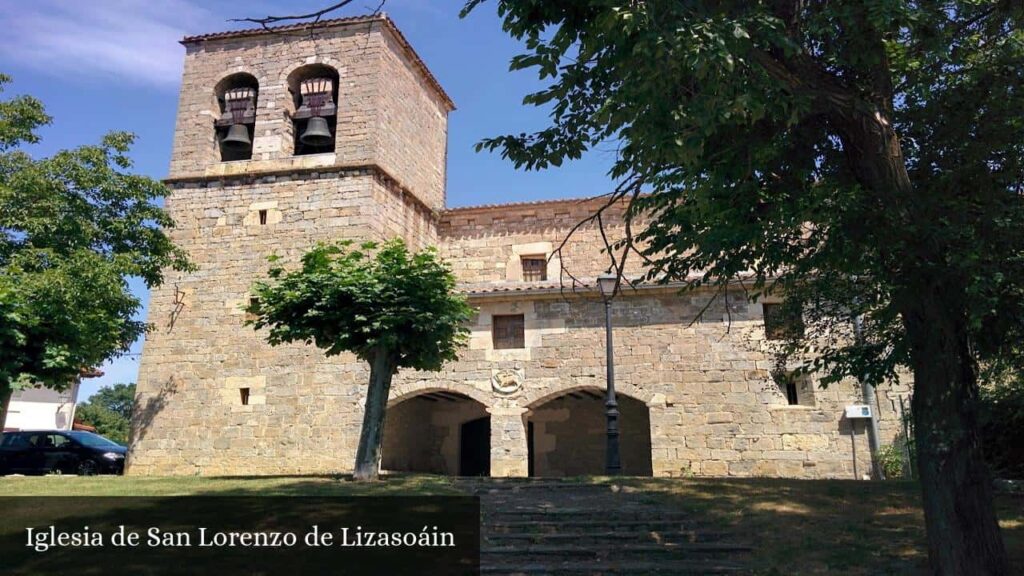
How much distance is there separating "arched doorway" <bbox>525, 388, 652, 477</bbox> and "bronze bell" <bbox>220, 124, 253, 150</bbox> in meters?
9.01

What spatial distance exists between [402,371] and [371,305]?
4.69 meters

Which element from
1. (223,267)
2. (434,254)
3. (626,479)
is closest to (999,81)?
(626,479)

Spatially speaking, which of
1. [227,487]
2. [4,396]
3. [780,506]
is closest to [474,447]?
[227,487]

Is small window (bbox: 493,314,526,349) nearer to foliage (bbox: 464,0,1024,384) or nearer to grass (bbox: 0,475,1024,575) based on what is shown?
grass (bbox: 0,475,1024,575)

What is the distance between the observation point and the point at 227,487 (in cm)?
917

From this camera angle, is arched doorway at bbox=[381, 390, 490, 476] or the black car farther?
arched doorway at bbox=[381, 390, 490, 476]

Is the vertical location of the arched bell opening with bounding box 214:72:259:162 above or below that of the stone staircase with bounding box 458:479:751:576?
above

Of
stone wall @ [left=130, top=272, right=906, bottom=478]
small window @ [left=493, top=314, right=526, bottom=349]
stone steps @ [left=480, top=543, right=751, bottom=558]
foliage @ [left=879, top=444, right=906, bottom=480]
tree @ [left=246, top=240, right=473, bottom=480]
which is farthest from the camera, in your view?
small window @ [left=493, top=314, right=526, bottom=349]

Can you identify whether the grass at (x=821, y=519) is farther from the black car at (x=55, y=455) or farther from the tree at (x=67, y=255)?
the black car at (x=55, y=455)

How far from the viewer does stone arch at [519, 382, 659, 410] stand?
544 inches

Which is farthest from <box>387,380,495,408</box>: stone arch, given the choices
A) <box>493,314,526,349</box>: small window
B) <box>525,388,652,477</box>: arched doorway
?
<box>525,388,652,477</box>: arched doorway

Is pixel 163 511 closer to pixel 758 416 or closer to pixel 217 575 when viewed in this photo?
pixel 217 575

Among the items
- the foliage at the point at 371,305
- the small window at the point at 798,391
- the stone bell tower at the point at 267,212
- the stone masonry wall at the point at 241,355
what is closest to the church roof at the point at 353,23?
the stone bell tower at the point at 267,212

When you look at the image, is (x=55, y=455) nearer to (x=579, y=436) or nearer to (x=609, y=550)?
(x=579, y=436)
